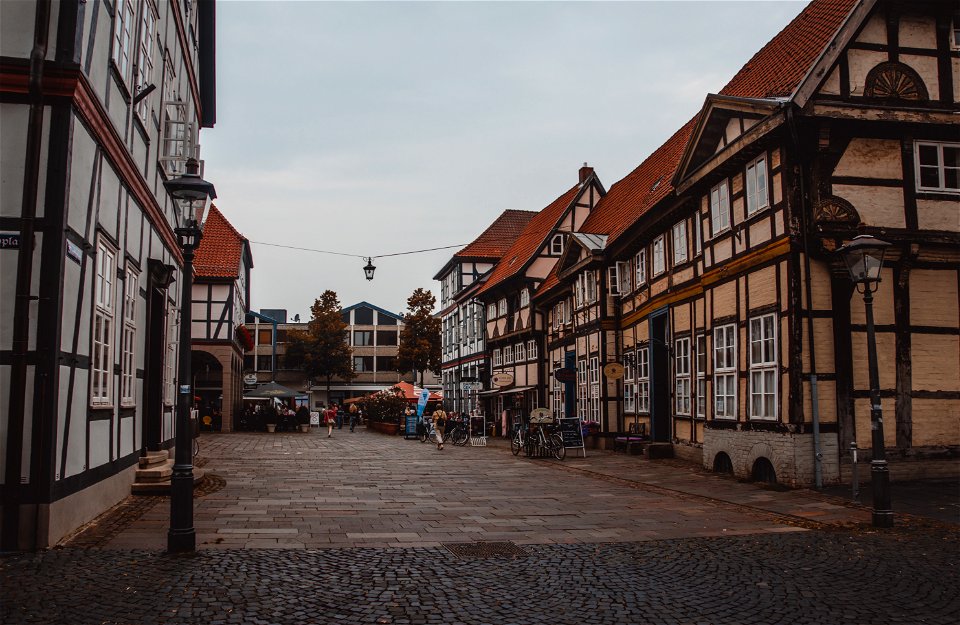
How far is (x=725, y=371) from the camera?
17078 mm

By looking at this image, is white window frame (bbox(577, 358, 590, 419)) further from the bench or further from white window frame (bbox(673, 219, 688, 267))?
white window frame (bbox(673, 219, 688, 267))

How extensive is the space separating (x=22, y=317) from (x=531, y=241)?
35135 millimetres

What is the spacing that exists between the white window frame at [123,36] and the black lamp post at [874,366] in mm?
9956

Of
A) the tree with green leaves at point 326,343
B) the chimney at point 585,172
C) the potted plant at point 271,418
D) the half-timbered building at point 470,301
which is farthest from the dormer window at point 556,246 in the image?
the tree with green leaves at point 326,343

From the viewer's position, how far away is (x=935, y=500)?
12.5 meters

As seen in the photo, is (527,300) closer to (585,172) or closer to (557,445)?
(585,172)

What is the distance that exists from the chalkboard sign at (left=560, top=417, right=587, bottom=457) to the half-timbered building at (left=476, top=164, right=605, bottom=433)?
459 inches

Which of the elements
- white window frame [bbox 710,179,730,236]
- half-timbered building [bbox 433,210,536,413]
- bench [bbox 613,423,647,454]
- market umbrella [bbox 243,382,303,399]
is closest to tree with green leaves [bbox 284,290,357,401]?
half-timbered building [bbox 433,210,536,413]

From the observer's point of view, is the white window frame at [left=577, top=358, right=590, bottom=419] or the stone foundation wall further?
the white window frame at [left=577, top=358, right=590, bottom=419]

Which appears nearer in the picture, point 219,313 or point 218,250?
point 219,313

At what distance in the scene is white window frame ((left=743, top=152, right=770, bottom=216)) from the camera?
15.5 metres

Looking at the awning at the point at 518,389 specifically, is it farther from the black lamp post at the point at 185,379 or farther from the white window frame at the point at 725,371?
the black lamp post at the point at 185,379

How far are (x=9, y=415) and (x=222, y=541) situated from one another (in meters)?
2.50

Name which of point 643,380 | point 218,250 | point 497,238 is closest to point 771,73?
point 643,380
